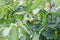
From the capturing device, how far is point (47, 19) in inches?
29.0

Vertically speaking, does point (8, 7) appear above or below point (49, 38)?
above

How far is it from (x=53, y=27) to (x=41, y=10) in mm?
87

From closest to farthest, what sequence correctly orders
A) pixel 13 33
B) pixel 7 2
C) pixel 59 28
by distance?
pixel 13 33, pixel 59 28, pixel 7 2

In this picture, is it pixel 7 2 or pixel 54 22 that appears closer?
pixel 54 22

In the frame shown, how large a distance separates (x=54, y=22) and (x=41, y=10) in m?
0.08

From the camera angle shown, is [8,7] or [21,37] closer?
[21,37]

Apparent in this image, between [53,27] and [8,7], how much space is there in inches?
9.4

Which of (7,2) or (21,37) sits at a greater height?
(7,2)

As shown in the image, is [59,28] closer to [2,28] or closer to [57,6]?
[57,6]

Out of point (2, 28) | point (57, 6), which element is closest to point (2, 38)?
point (2, 28)

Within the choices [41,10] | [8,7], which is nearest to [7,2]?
[8,7]

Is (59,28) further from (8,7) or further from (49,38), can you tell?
(8,7)

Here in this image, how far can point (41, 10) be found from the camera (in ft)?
2.39

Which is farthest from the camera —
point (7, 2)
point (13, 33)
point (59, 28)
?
point (7, 2)
